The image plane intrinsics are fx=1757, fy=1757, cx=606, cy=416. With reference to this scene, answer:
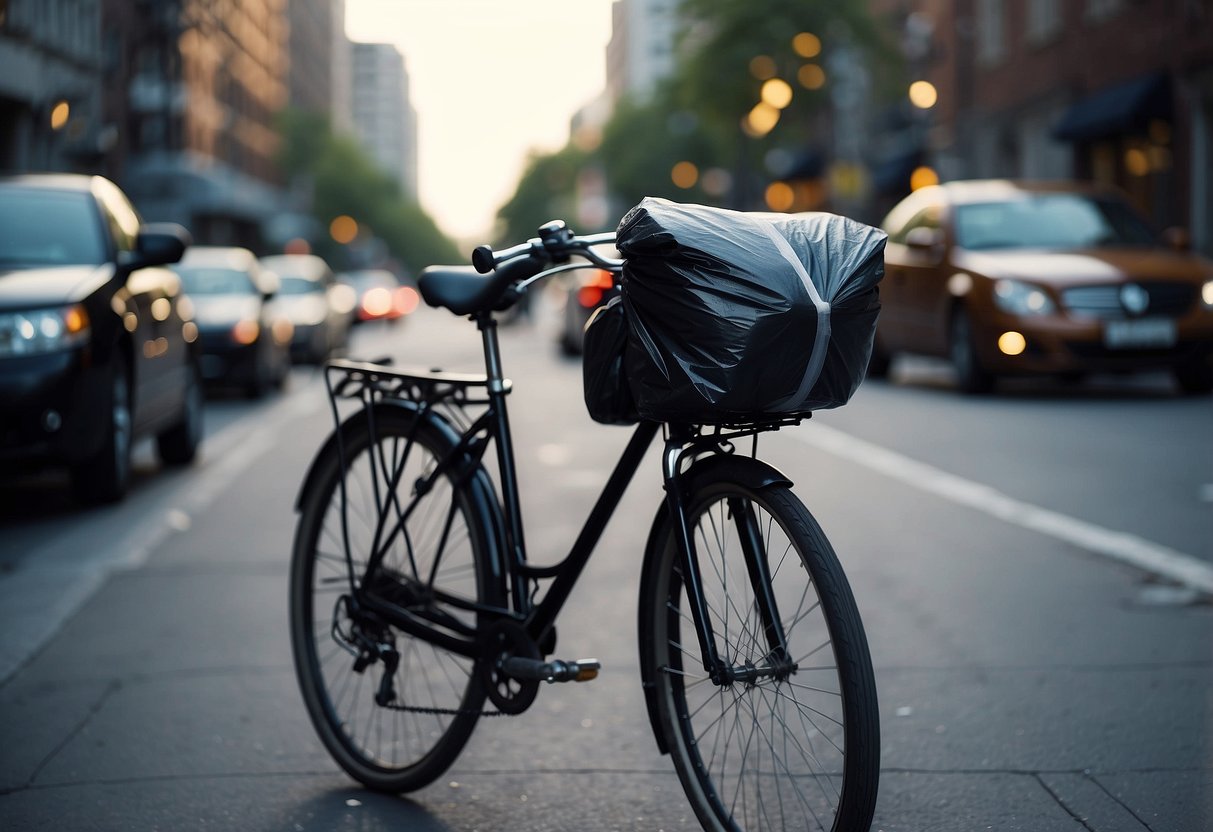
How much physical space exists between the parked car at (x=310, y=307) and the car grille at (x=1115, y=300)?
42.0 ft

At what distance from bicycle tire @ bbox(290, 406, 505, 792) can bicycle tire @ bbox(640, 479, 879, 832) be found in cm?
52

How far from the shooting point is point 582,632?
5.69 metres

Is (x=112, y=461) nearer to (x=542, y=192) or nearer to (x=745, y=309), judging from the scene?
(x=745, y=309)

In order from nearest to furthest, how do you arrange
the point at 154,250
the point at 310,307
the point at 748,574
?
1. the point at 748,574
2. the point at 154,250
3. the point at 310,307

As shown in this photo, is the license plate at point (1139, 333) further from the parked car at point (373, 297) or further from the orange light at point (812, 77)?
the parked car at point (373, 297)

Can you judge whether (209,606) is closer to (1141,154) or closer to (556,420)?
(556,420)

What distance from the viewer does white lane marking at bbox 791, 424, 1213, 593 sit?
6.62m

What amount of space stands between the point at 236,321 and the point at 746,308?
49.6 feet

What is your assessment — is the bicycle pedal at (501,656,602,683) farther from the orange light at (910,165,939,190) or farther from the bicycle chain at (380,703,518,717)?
the orange light at (910,165,939,190)

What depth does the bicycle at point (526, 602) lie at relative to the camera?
300 centimetres

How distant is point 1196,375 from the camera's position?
14.2 meters

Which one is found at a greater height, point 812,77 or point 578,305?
point 812,77

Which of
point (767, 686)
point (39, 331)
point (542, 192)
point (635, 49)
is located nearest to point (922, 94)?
point (39, 331)

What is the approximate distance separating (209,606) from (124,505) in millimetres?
3107
